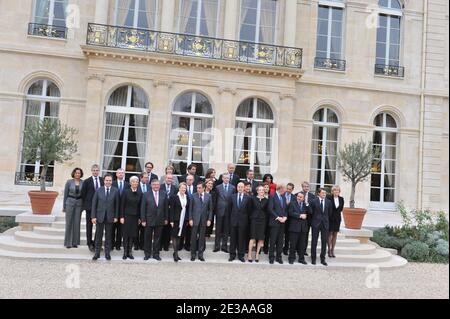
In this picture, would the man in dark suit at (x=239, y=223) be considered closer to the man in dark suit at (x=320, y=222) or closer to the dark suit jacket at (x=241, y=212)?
the dark suit jacket at (x=241, y=212)

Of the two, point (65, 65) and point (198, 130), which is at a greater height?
point (65, 65)

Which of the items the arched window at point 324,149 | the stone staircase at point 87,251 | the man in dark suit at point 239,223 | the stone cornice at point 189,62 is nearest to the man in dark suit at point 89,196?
the stone staircase at point 87,251

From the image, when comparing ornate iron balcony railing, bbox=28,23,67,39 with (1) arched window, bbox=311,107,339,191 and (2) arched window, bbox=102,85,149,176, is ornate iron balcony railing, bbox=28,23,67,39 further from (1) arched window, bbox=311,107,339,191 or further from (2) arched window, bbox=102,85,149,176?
(1) arched window, bbox=311,107,339,191

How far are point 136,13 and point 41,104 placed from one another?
15.5 ft

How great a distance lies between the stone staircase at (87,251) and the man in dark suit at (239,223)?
0.28 meters

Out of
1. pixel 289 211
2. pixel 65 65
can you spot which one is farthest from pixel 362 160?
pixel 65 65

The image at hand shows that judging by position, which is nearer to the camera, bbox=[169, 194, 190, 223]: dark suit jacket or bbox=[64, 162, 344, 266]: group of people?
bbox=[64, 162, 344, 266]: group of people

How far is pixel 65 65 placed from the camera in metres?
14.4

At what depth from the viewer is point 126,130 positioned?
A: 47.3 feet

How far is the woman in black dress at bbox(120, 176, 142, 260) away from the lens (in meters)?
7.92

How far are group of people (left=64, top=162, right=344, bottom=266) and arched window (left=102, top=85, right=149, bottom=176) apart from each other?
588 centimetres

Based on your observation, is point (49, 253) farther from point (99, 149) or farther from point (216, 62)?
point (216, 62)

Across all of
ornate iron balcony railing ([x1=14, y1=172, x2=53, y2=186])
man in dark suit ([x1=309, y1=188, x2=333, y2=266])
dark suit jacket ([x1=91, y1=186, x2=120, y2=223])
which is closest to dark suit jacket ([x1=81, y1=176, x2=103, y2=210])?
dark suit jacket ([x1=91, y1=186, x2=120, y2=223])

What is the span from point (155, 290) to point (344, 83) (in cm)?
1252
